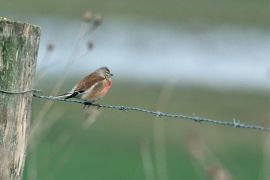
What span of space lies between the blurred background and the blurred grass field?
0.07 ft

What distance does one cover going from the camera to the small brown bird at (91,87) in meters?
7.19

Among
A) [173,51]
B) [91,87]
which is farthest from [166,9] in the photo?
[91,87]

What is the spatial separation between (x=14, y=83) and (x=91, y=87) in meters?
1.44

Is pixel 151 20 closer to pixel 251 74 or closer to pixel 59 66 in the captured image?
pixel 251 74

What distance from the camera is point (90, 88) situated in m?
7.25

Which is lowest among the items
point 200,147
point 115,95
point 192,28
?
point 200,147

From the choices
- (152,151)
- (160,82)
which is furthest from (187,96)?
(152,151)

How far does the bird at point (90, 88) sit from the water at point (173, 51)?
476 inches

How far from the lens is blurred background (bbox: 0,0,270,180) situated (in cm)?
1120

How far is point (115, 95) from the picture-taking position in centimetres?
1925

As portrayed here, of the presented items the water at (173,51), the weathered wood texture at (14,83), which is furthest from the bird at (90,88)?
the water at (173,51)

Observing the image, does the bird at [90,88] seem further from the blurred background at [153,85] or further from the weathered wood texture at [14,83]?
the weathered wood texture at [14,83]

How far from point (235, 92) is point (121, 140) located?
5.76 m

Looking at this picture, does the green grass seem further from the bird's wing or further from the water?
the bird's wing
